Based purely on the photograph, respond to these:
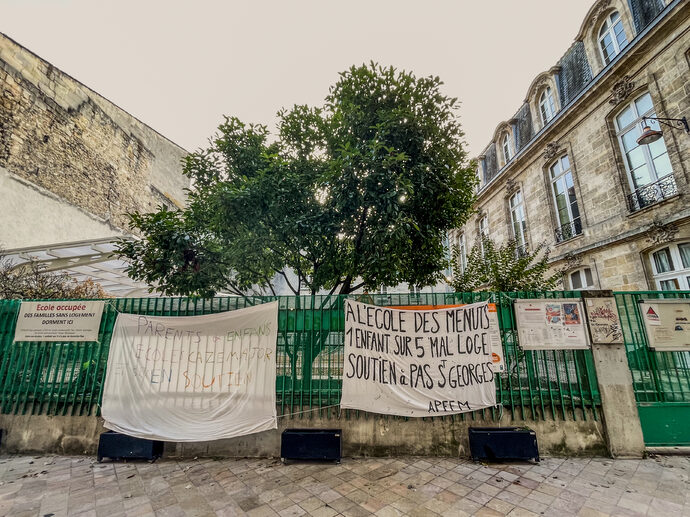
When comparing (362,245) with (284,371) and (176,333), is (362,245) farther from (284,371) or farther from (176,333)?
(176,333)

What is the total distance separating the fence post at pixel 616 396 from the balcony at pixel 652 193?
591 centimetres

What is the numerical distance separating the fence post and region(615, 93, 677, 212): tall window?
20.1ft

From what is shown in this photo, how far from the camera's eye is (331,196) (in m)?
4.90

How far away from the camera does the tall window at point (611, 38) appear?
9.21 meters

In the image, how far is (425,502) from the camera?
313cm

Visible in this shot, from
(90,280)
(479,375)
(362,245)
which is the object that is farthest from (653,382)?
(90,280)

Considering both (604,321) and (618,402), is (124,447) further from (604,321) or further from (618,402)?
(604,321)

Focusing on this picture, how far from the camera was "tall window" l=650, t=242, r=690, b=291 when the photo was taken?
7328 mm

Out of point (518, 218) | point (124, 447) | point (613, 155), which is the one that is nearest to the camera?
point (124, 447)

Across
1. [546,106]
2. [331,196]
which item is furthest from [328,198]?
[546,106]

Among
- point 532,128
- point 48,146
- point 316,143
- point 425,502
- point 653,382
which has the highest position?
point 532,128

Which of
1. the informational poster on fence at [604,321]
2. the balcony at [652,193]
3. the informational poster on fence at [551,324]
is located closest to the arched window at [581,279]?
the balcony at [652,193]

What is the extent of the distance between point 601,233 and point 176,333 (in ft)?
39.0

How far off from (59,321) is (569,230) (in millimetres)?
14302
